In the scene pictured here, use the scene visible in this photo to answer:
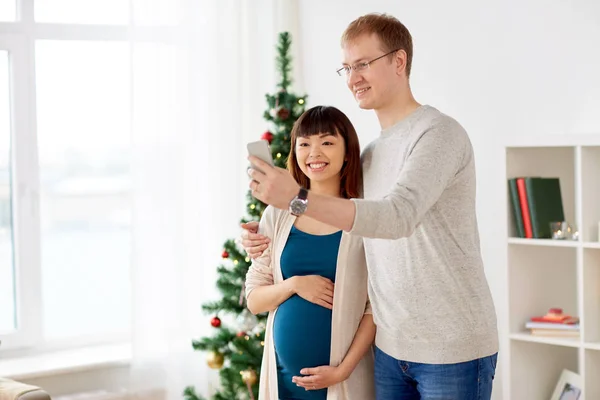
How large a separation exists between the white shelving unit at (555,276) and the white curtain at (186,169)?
5.18 feet

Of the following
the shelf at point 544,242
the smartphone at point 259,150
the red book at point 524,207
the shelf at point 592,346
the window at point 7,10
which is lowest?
the shelf at point 592,346

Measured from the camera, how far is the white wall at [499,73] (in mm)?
3025

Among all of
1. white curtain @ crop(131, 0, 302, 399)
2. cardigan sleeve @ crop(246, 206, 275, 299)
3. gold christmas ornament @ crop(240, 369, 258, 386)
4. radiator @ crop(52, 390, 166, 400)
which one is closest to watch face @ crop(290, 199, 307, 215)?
cardigan sleeve @ crop(246, 206, 275, 299)

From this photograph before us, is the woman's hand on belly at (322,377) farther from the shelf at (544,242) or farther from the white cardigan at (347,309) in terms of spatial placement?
the shelf at (544,242)

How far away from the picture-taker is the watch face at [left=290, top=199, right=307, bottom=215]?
1.59 meters

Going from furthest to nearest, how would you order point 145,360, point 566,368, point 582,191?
point 145,360, point 566,368, point 582,191

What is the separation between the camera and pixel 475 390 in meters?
1.88

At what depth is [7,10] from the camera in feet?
13.0

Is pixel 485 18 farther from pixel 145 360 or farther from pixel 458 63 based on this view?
pixel 145 360

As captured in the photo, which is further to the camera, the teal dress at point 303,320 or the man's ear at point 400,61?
the teal dress at point 303,320

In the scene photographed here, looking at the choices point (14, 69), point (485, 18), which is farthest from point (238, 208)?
point (485, 18)

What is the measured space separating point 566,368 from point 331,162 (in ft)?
4.88

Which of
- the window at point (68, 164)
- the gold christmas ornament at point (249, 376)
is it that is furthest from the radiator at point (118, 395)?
the gold christmas ornament at point (249, 376)

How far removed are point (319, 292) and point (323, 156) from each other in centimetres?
37
